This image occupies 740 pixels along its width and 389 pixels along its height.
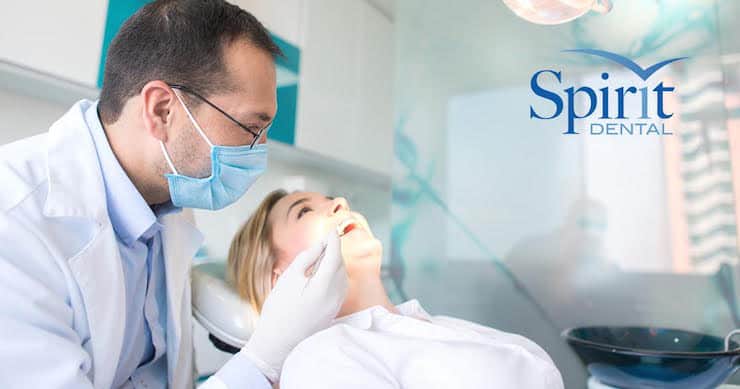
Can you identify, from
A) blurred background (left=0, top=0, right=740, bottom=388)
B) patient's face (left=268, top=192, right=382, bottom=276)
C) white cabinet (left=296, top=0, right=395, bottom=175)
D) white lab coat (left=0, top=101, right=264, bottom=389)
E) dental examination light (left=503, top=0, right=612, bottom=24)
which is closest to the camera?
white lab coat (left=0, top=101, right=264, bottom=389)

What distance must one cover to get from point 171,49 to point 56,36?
522mm

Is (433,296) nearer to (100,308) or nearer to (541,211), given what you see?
(541,211)

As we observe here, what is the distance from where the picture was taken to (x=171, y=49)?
3.02 ft

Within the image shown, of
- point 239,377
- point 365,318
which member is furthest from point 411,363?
point 239,377

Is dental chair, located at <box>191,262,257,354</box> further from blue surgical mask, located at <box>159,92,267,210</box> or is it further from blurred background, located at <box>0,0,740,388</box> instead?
blurred background, located at <box>0,0,740,388</box>

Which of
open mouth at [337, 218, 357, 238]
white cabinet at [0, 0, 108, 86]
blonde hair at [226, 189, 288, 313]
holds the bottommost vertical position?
blonde hair at [226, 189, 288, 313]

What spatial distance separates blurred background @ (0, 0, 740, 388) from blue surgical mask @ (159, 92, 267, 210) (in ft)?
1.84

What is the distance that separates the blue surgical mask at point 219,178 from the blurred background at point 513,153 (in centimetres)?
56

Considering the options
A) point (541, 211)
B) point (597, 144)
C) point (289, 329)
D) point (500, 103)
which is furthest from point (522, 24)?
point (289, 329)

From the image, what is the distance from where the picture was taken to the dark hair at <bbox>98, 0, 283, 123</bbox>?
92cm

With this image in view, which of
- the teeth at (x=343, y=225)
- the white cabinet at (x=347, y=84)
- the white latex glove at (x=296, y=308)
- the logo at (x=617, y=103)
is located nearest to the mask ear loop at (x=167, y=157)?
the white latex glove at (x=296, y=308)

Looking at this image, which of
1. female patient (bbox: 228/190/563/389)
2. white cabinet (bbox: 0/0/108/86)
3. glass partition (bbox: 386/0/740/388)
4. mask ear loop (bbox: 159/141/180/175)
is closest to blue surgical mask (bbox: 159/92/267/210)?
mask ear loop (bbox: 159/141/180/175)

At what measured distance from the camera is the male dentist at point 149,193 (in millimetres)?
804

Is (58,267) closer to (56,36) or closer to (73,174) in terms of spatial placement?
(73,174)
